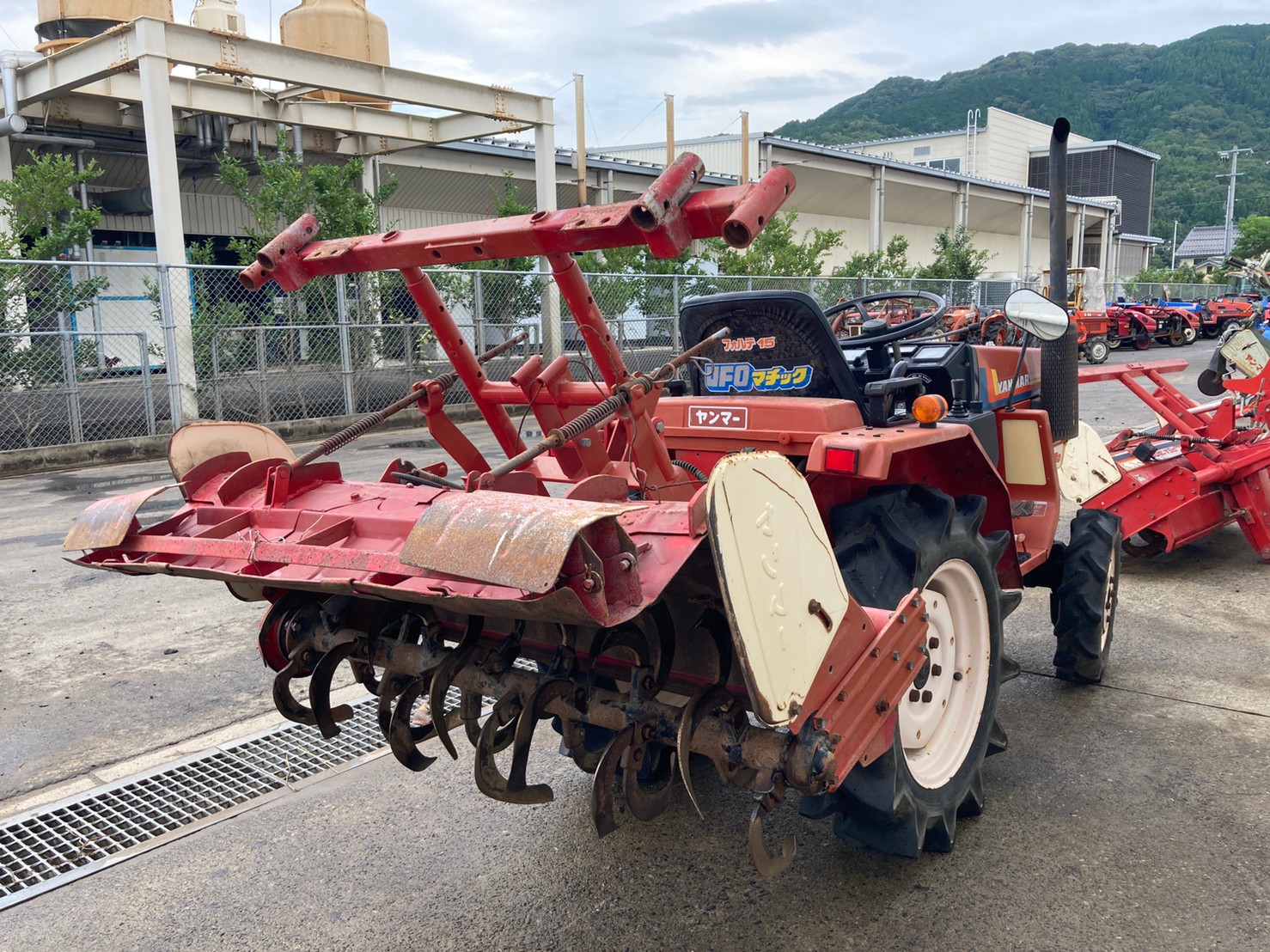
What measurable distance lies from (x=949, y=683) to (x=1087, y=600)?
128 centimetres

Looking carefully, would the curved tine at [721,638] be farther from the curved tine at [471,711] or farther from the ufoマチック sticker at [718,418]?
the ufoマチック sticker at [718,418]

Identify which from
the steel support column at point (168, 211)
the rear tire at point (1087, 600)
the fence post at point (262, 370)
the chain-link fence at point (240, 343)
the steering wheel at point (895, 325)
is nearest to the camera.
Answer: the steering wheel at point (895, 325)

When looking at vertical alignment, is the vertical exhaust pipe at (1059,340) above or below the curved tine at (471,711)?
above

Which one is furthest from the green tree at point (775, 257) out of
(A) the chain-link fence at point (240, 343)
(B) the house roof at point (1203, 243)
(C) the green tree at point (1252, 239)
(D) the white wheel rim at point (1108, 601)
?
(B) the house roof at point (1203, 243)

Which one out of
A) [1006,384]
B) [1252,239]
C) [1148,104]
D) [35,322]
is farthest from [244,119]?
[1148,104]

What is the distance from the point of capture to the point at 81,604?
5.82m

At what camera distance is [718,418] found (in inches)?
147

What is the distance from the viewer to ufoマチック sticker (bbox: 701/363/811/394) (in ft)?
12.0

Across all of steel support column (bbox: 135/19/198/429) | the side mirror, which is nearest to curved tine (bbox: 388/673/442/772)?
the side mirror

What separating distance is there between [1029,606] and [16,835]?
15.4ft

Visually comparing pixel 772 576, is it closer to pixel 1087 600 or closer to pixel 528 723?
pixel 528 723

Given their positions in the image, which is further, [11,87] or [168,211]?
[11,87]

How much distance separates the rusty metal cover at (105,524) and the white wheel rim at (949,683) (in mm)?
2189

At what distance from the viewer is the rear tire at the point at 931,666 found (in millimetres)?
2721
